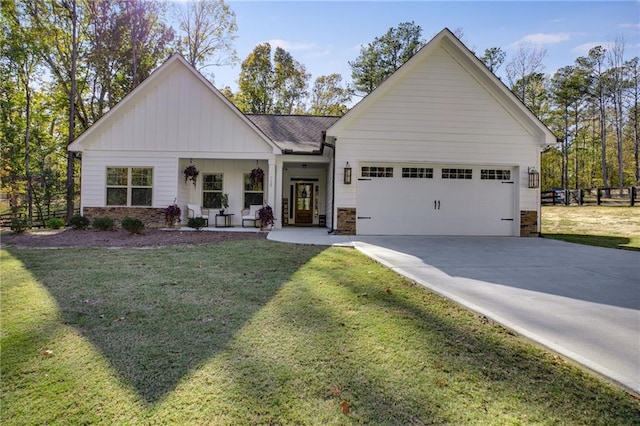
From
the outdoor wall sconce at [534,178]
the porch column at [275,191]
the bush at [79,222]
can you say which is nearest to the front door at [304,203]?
the porch column at [275,191]

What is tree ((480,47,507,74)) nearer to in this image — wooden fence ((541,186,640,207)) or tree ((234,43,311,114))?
wooden fence ((541,186,640,207))

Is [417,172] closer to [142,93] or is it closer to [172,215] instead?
[172,215]

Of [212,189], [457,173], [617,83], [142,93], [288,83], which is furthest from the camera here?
[288,83]

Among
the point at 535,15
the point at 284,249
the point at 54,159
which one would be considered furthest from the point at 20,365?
the point at 54,159

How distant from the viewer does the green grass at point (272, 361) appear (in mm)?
2230

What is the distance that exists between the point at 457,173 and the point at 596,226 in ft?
24.4

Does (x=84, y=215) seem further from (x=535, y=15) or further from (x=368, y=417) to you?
(x=535, y=15)

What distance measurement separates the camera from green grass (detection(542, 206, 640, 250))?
10.7 metres

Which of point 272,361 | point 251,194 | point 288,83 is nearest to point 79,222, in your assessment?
point 251,194

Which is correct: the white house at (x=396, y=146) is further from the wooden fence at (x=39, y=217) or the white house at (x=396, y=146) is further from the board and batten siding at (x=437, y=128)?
the wooden fence at (x=39, y=217)

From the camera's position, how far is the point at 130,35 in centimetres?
2147

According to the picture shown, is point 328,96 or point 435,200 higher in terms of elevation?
point 328,96

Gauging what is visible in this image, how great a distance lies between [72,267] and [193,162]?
8649 millimetres

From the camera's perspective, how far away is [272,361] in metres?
2.83
